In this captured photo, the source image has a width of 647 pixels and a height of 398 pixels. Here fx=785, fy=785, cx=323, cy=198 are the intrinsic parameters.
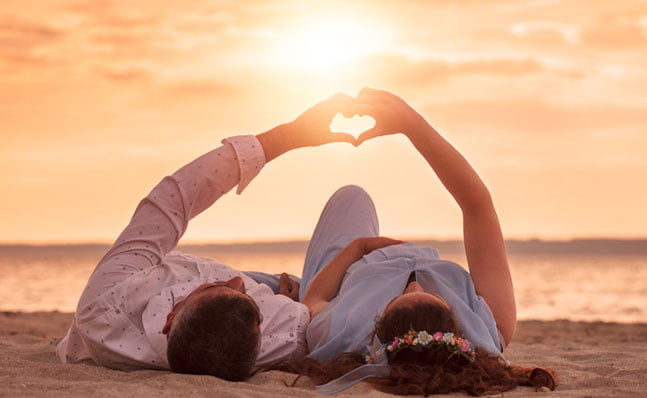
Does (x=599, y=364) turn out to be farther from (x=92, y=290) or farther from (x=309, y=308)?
(x=92, y=290)

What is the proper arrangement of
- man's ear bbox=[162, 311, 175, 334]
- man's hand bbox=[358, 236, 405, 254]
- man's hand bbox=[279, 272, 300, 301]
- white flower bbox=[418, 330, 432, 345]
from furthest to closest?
man's hand bbox=[279, 272, 300, 301]
man's hand bbox=[358, 236, 405, 254]
man's ear bbox=[162, 311, 175, 334]
white flower bbox=[418, 330, 432, 345]

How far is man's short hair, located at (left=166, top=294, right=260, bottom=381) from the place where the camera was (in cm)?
353

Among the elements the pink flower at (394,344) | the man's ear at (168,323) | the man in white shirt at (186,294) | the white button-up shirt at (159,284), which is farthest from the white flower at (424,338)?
the man's ear at (168,323)

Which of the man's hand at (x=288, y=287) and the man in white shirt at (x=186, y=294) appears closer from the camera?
the man in white shirt at (x=186, y=294)

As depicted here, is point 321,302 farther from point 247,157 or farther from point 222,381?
point 222,381

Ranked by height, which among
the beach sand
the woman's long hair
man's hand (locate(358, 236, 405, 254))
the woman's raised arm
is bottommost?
the beach sand

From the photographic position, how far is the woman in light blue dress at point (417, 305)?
143 inches

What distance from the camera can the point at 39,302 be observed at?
42.3 ft

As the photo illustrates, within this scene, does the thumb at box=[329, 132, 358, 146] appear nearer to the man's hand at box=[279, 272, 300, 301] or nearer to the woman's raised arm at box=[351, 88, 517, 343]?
the woman's raised arm at box=[351, 88, 517, 343]

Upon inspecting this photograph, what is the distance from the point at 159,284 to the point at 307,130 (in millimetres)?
1203

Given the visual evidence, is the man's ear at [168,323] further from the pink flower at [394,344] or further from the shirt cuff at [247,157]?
the pink flower at [394,344]

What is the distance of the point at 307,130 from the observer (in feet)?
14.9

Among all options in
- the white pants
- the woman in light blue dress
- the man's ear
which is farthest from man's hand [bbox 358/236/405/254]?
the man's ear

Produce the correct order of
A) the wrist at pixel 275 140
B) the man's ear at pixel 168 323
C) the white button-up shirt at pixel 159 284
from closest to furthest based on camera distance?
the man's ear at pixel 168 323, the white button-up shirt at pixel 159 284, the wrist at pixel 275 140
